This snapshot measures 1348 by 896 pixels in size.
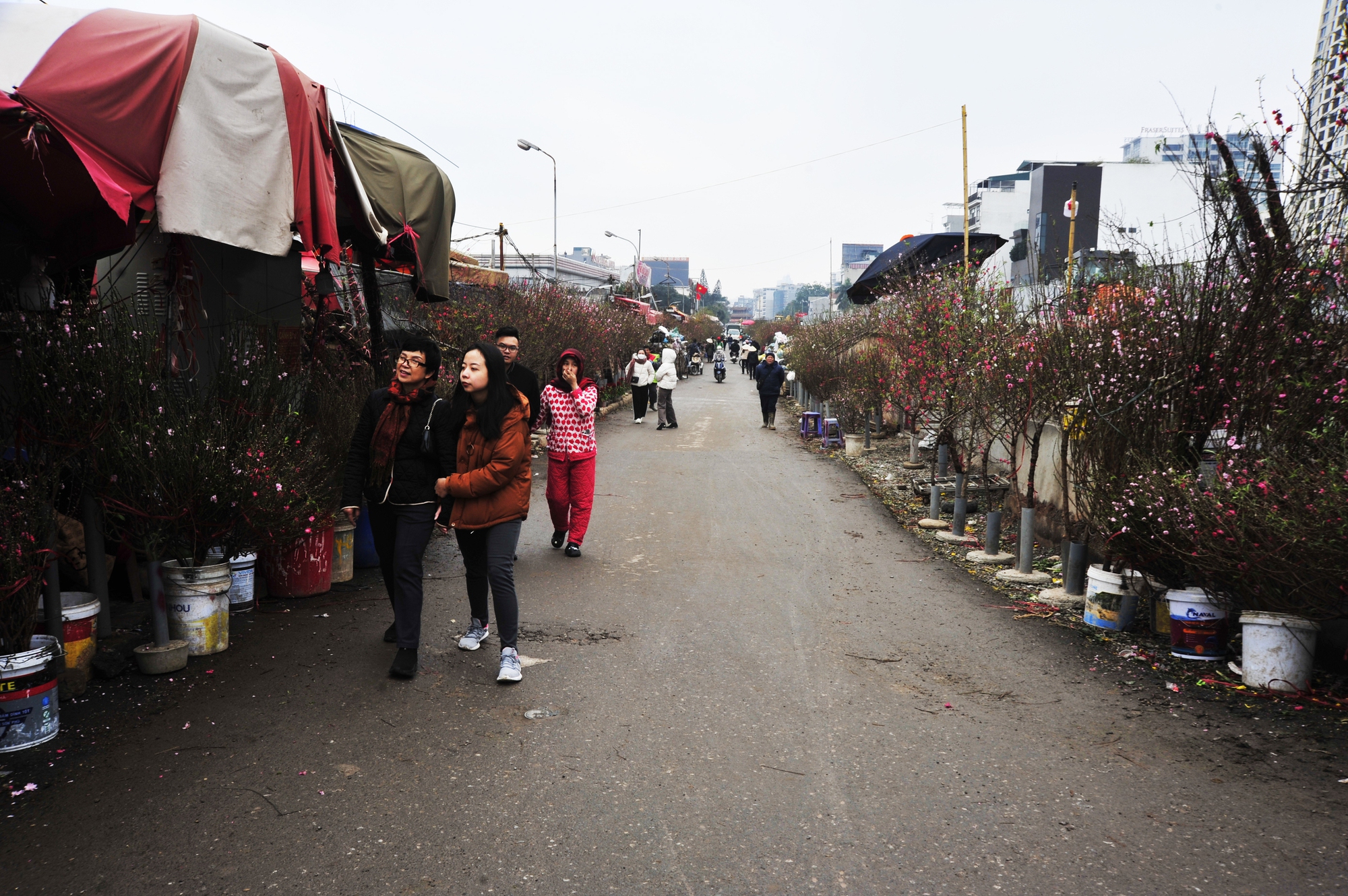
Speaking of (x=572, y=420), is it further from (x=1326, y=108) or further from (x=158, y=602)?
(x=1326, y=108)

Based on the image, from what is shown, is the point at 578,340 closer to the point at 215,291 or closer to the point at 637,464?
the point at 637,464

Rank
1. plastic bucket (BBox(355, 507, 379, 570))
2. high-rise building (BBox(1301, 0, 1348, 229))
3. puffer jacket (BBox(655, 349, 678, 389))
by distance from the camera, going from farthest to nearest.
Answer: puffer jacket (BBox(655, 349, 678, 389)) < plastic bucket (BBox(355, 507, 379, 570)) < high-rise building (BBox(1301, 0, 1348, 229))

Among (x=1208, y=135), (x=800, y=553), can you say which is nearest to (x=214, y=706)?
(x=800, y=553)

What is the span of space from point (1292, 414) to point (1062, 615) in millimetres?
1977

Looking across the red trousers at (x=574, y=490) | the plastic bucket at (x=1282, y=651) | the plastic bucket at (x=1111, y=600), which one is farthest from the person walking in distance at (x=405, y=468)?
the plastic bucket at (x=1282, y=651)

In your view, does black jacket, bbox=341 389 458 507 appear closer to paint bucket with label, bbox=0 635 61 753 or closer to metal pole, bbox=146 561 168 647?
metal pole, bbox=146 561 168 647

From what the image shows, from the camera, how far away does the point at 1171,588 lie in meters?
5.70

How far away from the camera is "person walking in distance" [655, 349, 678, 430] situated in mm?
20000

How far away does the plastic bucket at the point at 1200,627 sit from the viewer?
534 centimetres

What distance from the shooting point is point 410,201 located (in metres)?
7.49

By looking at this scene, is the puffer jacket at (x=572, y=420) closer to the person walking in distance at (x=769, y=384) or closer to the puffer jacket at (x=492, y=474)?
the puffer jacket at (x=492, y=474)

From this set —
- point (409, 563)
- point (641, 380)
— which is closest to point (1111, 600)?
point (409, 563)

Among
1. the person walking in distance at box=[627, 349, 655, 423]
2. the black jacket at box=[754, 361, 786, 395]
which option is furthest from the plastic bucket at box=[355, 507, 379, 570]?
the black jacket at box=[754, 361, 786, 395]

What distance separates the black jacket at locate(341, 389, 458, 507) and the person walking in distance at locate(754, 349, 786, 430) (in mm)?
16008
